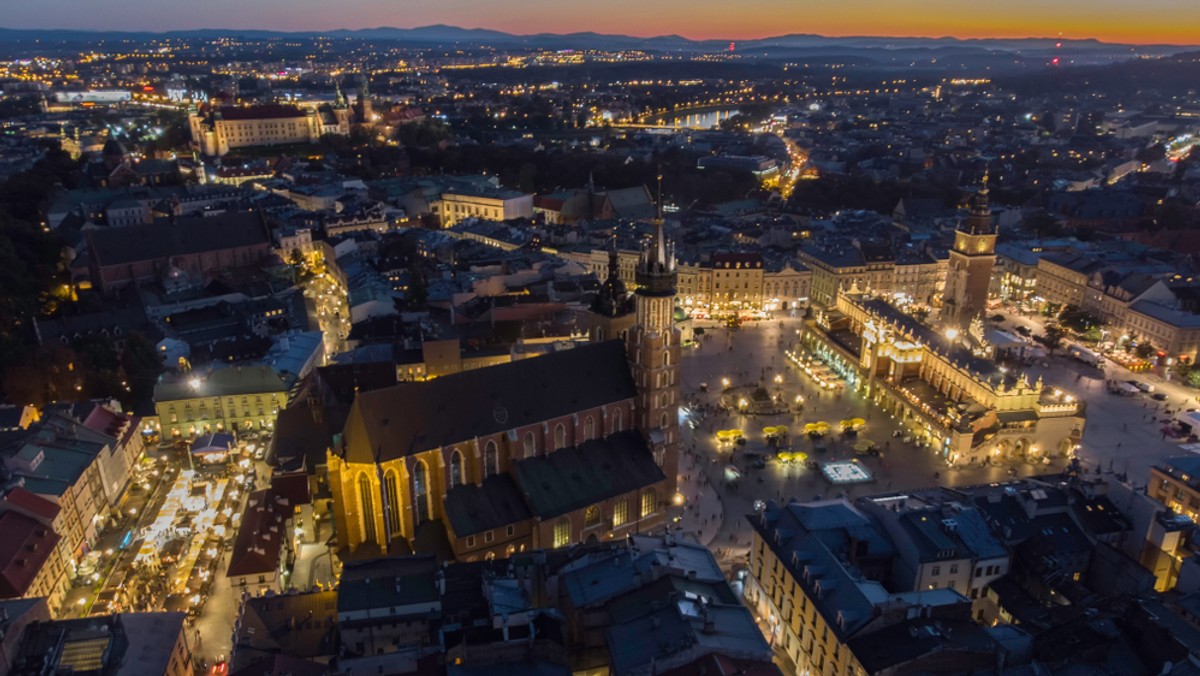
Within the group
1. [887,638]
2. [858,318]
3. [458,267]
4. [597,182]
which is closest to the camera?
[887,638]

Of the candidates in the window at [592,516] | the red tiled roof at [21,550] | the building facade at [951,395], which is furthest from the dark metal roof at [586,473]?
the building facade at [951,395]

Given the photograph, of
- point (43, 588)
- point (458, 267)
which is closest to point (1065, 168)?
point (458, 267)

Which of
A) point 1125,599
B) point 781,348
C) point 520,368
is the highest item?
point 520,368

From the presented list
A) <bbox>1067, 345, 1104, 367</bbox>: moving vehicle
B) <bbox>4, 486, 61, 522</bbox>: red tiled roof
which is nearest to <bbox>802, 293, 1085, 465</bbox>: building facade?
<bbox>1067, 345, 1104, 367</bbox>: moving vehicle

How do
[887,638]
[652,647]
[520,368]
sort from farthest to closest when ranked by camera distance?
[520,368], [887,638], [652,647]

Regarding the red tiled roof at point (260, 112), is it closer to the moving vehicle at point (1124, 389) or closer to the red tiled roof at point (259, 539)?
the red tiled roof at point (259, 539)

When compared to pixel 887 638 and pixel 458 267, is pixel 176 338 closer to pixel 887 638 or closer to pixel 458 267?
pixel 458 267

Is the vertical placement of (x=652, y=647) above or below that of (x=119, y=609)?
above
